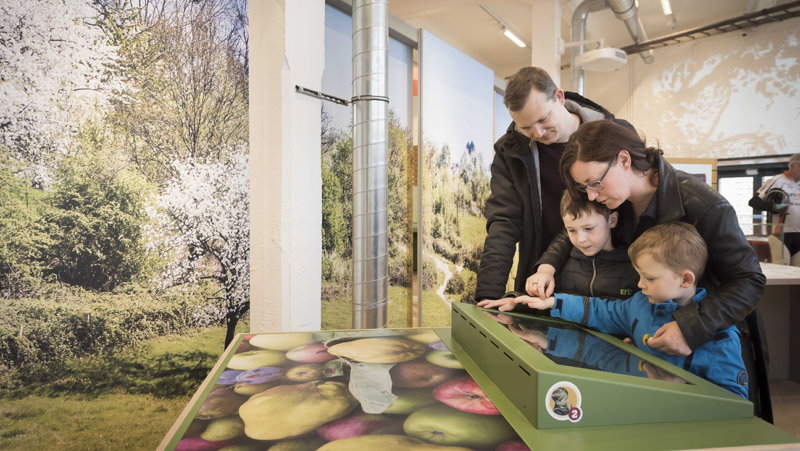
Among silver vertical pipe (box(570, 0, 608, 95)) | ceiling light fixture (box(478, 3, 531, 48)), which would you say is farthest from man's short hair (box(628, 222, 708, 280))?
ceiling light fixture (box(478, 3, 531, 48))

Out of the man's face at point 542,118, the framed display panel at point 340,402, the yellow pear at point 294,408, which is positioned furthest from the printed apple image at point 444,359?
the man's face at point 542,118

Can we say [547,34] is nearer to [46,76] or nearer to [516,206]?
[516,206]

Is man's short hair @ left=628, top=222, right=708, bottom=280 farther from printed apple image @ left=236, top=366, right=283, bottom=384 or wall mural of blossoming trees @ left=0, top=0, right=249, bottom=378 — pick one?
wall mural of blossoming trees @ left=0, top=0, right=249, bottom=378

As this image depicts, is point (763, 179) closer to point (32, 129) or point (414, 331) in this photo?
point (414, 331)

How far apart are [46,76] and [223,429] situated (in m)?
1.94

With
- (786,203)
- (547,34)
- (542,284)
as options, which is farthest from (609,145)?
(786,203)

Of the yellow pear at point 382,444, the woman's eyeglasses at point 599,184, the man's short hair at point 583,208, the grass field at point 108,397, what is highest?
the woman's eyeglasses at point 599,184

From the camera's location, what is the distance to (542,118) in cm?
160

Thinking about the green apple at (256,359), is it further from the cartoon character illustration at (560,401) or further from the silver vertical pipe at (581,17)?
the silver vertical pipe at (581,17)

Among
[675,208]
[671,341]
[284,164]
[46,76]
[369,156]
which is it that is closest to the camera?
[671,341]

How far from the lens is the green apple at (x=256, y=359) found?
1.09 metres

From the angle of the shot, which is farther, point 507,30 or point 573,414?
point 507,30

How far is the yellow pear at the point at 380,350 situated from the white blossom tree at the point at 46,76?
1.64 meters

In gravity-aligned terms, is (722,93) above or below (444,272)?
above
